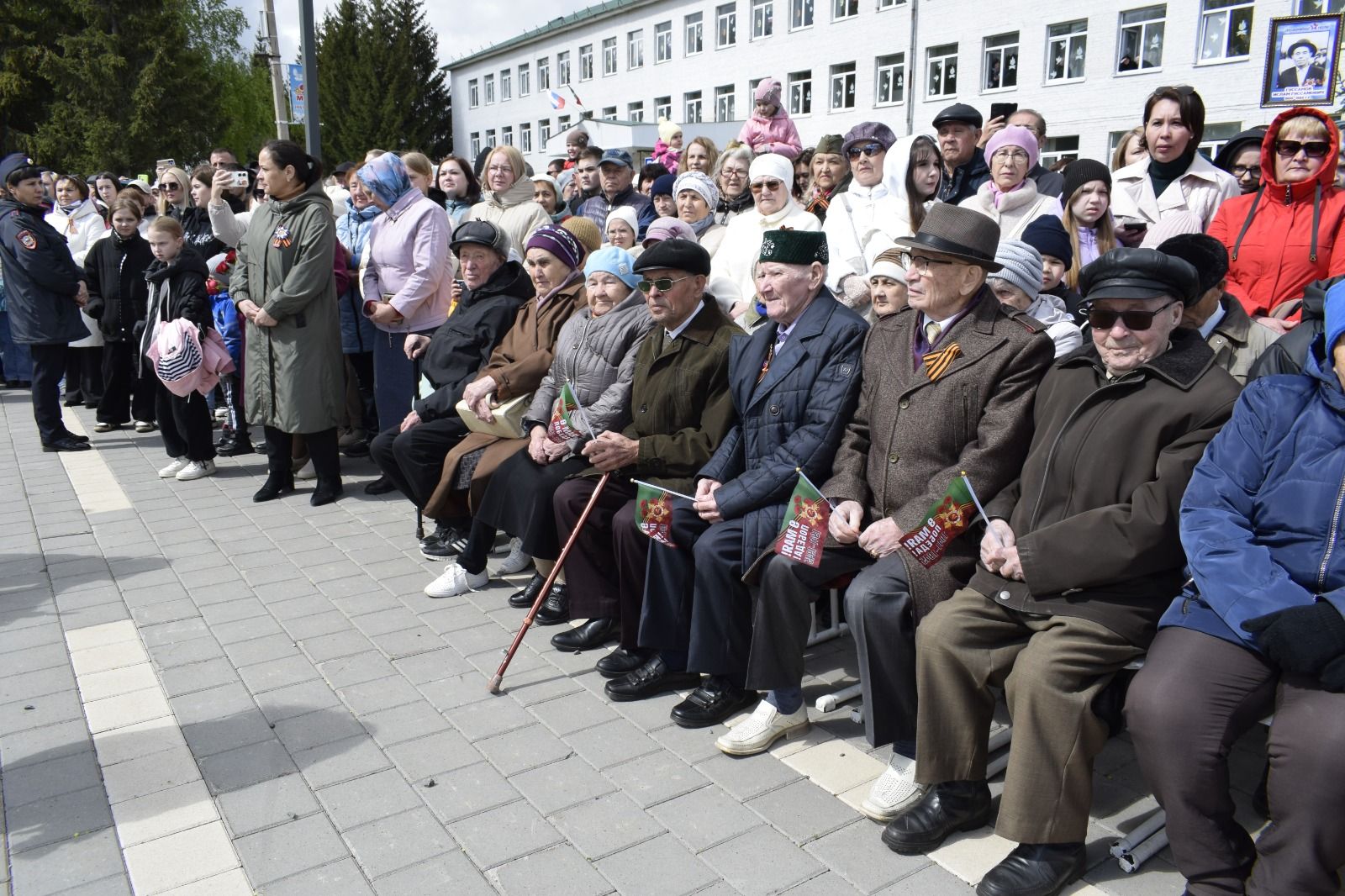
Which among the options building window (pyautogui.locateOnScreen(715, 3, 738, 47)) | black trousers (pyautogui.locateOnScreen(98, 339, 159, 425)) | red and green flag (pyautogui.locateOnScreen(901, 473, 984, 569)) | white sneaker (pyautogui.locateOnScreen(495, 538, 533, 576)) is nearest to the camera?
red and green flag (pyautogui.locateOnScreen(901, 473, 984, 569))

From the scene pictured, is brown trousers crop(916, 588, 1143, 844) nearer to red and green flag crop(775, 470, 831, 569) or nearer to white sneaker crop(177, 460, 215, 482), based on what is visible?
red and green flag crop(775, 470, 831, 569)

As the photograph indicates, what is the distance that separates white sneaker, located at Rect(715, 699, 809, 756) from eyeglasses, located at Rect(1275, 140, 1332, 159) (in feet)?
10.4

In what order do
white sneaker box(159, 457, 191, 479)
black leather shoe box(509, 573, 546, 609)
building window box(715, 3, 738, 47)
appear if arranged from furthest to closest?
building window box(715, 3, 738, 47) < white sneaker box(159, 457, 191, 479) < black leather shoe box(509, 573, 546, 609)

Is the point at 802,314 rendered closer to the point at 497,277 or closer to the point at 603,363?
the point at 603,363

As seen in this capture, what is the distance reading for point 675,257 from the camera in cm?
441

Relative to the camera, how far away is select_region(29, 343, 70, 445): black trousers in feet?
28.9

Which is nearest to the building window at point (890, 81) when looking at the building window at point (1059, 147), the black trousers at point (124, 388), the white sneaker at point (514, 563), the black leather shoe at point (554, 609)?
the building window at point (1059, 147)

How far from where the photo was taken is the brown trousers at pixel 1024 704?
282 centimetres

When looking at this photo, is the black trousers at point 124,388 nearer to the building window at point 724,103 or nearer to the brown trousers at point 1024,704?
the brown trousers at point 1024,704

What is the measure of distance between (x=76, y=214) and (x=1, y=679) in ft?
27.8

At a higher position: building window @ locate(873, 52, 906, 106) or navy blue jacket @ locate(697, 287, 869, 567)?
building window @ locate(873, 52, 906, 106)

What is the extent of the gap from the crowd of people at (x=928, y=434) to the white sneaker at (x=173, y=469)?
1178 mm

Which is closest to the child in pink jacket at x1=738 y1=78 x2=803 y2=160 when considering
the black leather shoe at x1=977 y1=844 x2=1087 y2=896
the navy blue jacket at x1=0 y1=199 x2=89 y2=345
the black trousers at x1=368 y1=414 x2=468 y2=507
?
the black trousers at x1=368 y1=414 x2=468 y2=507

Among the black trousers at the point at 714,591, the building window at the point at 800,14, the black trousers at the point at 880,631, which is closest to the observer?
the black trousers at the point at 880,631
